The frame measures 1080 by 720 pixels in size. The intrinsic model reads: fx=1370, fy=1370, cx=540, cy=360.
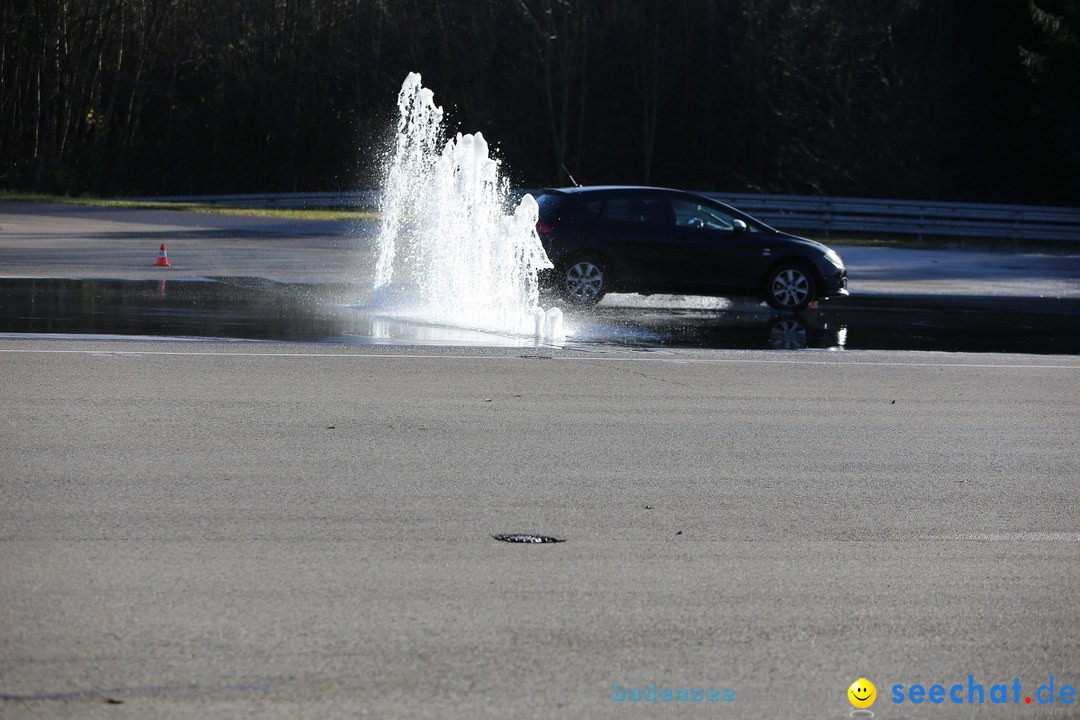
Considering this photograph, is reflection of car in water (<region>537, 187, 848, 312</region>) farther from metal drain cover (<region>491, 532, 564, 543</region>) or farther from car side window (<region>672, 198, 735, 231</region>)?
metal drain cover (<region>491, 532, 564, 543</region>)

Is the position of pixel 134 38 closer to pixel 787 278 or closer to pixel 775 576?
pixel 787 278

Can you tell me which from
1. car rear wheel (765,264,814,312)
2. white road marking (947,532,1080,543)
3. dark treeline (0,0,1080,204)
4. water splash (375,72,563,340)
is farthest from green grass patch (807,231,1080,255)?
white road marking (947,532,1080,543)

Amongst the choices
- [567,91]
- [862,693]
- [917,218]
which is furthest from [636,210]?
[567,91]

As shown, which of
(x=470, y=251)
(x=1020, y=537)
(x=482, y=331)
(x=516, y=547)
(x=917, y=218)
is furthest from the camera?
(x=917, y=218)

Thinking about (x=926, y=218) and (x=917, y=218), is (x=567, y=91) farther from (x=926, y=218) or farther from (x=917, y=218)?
(x=926, y=218)

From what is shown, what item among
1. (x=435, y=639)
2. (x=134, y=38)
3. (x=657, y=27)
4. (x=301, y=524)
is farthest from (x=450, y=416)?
(x=134, y=38)

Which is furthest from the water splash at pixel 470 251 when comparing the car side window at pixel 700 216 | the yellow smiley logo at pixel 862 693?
the yellow smiley logo at pixel 862 693

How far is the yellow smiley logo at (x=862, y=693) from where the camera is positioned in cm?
453

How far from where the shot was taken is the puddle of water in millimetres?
13844

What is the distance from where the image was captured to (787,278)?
1803 cm

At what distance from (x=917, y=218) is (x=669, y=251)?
24.1 m

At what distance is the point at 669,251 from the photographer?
17641mm

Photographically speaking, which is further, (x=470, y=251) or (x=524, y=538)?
(x=470, y=251)

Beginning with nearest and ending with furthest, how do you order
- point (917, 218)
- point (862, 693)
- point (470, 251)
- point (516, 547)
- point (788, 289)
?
point (862, 693)
point (516, 547)
point (470, 251)
point (788, 289)
point (917, 218)
